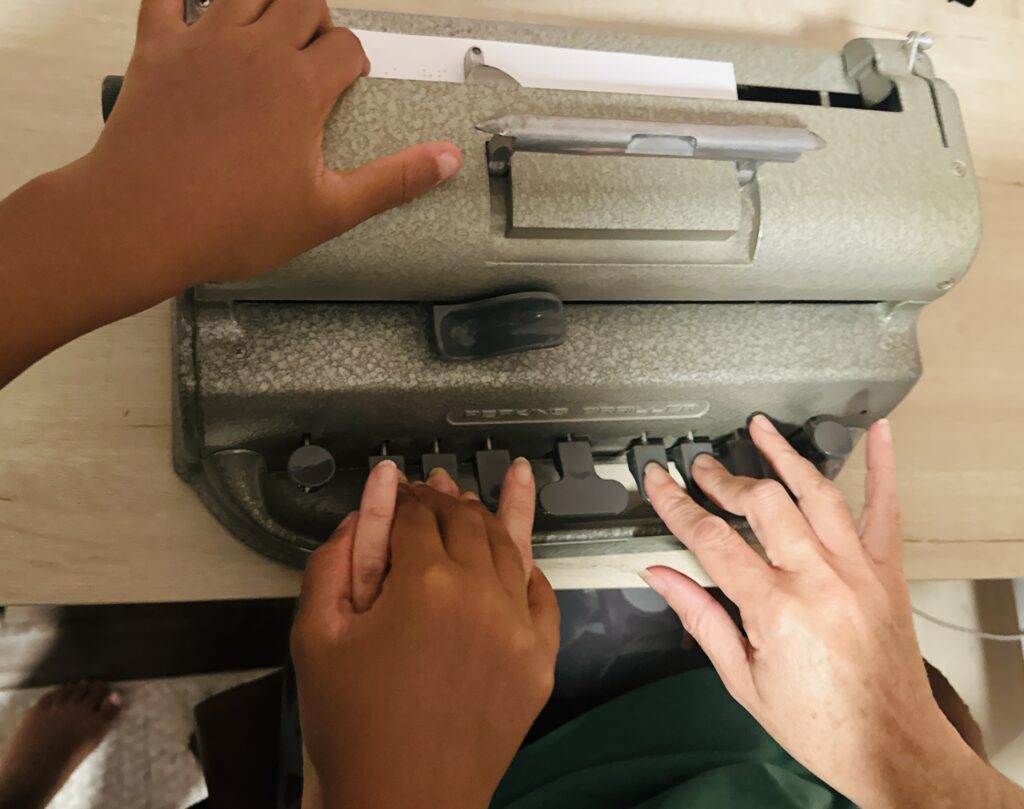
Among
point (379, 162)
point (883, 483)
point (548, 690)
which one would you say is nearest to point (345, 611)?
point (548, 690)

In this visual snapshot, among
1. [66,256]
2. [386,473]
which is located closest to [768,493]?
[386,473]

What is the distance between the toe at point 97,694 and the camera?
4.32ft

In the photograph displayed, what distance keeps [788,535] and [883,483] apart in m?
0.12

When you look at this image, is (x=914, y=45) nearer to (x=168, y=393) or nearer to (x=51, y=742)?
(x=168, y=393)

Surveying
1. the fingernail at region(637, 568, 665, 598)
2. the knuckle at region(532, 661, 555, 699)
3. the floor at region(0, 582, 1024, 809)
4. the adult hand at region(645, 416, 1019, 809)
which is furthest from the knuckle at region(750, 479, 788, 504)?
the floor at region(0, 582, 1024, 809)

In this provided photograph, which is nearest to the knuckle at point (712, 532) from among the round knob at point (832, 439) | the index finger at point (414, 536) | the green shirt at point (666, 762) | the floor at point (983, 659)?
the round knob at point (832, 439)

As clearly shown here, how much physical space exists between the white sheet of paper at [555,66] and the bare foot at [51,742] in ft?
3.80

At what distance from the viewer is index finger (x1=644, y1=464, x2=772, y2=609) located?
26.4 inches

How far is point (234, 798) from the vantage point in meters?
1.05

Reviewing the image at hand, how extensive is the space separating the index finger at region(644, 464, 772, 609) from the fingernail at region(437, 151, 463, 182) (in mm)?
325

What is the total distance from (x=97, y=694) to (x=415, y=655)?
3.45ft

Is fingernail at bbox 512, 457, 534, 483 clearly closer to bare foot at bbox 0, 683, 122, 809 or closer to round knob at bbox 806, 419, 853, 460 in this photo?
round knob at bbox 806, 419, 853, 460

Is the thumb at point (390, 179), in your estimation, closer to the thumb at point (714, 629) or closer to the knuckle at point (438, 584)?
the knuckle at point (438, 584)

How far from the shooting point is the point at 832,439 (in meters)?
0.72
